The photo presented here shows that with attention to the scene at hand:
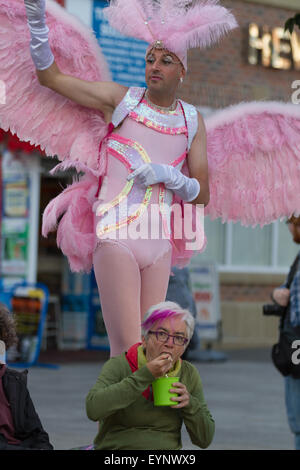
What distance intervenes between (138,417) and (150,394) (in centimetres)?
9

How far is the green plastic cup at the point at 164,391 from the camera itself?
9.90ft

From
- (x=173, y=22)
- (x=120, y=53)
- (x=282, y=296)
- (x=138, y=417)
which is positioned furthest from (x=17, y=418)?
(x=120, y=53)

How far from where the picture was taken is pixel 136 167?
11.2 ft

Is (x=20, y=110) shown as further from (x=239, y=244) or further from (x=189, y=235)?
(x=239, y=244)

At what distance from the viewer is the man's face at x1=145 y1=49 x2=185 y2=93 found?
3.44m

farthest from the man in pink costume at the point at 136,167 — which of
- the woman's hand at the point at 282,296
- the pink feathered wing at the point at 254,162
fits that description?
the woman's hand at the point at 282,296

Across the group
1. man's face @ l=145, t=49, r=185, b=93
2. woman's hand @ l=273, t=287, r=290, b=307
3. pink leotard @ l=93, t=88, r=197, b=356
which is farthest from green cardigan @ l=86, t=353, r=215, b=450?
woman's hand @ l=273, t=287, r=290, b=307

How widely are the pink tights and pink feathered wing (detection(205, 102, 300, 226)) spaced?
46 cm

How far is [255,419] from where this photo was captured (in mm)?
7812

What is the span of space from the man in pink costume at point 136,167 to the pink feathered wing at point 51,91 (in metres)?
0.10

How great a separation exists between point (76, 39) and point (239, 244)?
454 inches

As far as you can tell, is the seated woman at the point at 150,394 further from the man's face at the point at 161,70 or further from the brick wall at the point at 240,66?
the brick wall at the point at 240,66

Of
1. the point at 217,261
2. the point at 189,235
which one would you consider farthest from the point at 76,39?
the point at 217,261

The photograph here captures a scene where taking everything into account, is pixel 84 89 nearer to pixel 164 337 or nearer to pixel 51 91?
pixel 51 91
